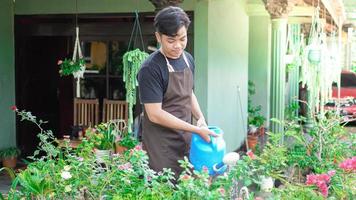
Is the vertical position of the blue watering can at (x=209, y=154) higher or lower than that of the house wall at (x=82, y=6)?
lower

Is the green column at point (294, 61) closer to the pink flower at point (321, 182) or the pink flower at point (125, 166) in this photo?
the pink flower at point (321, 182)

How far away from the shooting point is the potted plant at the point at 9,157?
7.29 metres

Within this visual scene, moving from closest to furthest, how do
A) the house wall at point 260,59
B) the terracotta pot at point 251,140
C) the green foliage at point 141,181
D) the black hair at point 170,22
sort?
the green foliage at point 141,181
the black hair at point 170,22
the terracotta pot at point 251,140
the house wall at point 260,59

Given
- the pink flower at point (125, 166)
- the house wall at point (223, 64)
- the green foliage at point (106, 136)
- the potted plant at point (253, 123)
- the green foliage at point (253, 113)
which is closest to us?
the pink flower at point (125, 166)

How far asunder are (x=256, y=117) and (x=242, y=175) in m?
8.49

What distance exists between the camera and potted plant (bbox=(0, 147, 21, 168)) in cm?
729

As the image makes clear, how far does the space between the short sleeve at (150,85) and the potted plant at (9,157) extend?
4.92 metres

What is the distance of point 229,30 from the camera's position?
28.4 feet

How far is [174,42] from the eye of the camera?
116 inches

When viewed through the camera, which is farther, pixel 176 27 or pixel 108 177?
pixel 176 27

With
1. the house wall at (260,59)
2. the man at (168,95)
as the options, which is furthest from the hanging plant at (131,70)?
the house wall at (260,59)

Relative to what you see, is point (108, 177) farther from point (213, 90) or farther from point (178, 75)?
point (213, 90)

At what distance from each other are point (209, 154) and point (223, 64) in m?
5.35

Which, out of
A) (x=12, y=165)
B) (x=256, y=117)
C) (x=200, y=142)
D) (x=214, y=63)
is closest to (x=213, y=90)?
(x=214, y=63)
